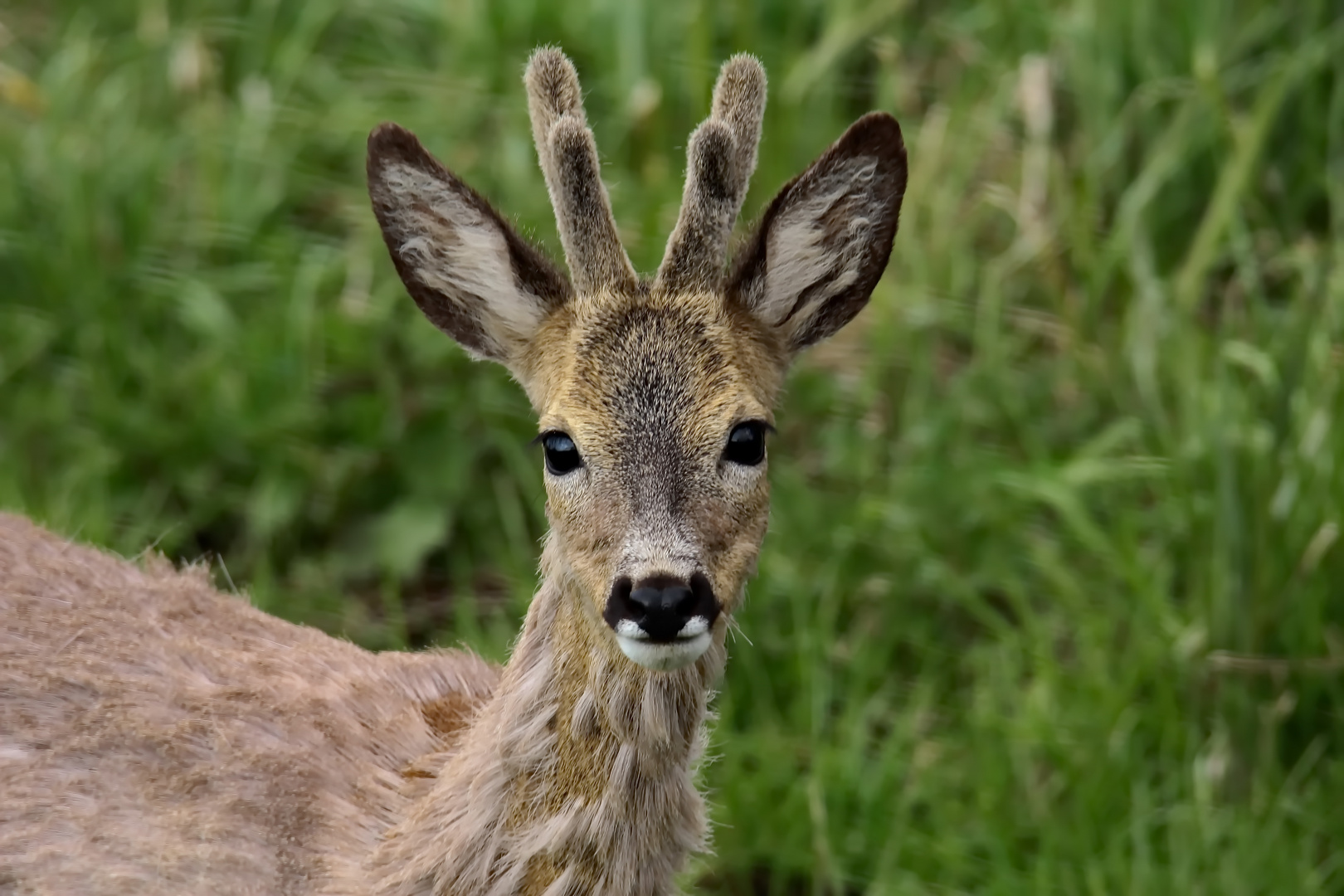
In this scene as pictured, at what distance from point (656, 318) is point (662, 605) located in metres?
0.53

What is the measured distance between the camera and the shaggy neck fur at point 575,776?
334 cm

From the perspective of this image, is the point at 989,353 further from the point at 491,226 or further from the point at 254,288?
the point at 491,226

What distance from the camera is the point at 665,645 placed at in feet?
10.1

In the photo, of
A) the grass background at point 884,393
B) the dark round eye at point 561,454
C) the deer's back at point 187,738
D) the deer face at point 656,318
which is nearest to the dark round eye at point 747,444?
the deer face at point 656,318

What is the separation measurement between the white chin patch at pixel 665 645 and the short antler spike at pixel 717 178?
594mm

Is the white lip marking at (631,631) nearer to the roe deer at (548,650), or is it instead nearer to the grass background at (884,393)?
the roe deer at (548,650)

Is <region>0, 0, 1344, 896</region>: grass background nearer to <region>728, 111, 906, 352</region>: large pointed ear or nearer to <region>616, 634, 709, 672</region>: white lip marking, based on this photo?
<region>728, 111, 906, 352</region>: large pointed ear

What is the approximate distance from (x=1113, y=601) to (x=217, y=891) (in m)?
2.22

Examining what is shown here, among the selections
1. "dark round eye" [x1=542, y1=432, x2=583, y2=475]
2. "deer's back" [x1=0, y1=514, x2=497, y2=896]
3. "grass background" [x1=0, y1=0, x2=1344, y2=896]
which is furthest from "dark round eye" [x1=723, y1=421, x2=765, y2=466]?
"grass background" [x1=0, y1=0, x2=1344, y2=896]

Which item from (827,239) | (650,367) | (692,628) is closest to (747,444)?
(650,367)

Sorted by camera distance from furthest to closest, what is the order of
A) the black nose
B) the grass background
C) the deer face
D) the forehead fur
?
the grass background
the forehead fur
the deer face
the black nose

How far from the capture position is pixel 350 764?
370 centimetres

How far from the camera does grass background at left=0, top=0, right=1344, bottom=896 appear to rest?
183 inches

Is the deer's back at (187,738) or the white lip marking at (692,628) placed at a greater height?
the white lip marking at (692,628)
